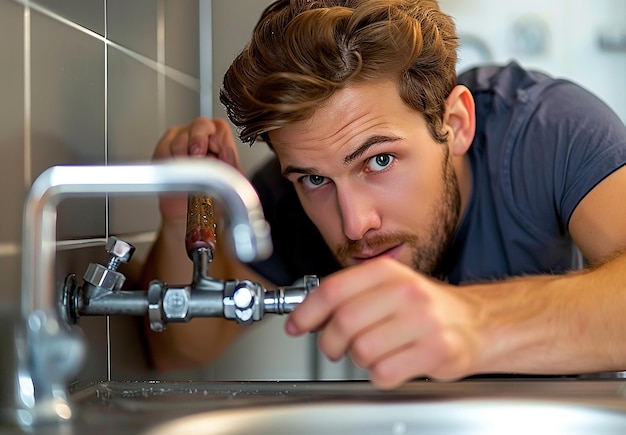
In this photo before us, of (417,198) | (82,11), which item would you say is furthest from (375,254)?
(82,11)

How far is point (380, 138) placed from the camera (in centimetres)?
101

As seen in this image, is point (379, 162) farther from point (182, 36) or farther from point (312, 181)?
point (182, 36)

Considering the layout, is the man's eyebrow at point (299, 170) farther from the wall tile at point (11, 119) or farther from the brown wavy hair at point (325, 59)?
the wall tile at point (11, 119)

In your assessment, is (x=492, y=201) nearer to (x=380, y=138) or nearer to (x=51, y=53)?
(x=380, y=138)

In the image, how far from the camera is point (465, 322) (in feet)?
2.28

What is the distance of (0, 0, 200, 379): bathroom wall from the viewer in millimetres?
700

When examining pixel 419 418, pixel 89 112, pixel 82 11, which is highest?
pixel 82 11

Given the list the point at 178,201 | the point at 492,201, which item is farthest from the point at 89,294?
the point at 492,201

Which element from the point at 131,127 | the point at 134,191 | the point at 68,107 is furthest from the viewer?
the point at 131,127

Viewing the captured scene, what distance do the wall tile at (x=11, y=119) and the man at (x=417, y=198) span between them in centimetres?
25

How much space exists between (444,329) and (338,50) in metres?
0.43

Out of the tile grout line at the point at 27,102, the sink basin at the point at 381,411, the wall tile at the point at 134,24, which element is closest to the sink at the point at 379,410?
the sink basin at the point at 381,411

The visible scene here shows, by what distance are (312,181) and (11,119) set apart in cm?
47

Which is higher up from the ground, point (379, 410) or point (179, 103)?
point (179, 103)
